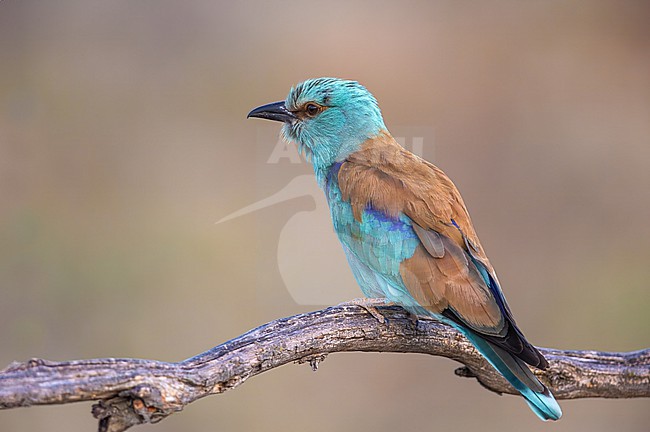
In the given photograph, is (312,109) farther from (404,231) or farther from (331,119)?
(404,231)

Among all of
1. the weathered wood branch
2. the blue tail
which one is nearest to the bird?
the blue tail

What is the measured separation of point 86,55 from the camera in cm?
351

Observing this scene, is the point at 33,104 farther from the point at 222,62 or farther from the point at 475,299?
the point at 475,299

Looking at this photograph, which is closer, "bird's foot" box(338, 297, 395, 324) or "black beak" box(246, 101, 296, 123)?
"bird's foot" box(338, 297, 395, 324)

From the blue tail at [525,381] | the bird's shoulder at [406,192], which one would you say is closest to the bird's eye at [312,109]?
the bird's shoulder at [406,192]

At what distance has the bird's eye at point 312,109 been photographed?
2287mm

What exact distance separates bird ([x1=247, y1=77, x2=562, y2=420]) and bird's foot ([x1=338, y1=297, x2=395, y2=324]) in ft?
0.05

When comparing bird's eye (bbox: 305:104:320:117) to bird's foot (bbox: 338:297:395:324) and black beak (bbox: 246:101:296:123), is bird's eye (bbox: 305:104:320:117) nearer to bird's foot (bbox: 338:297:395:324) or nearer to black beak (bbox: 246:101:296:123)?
black beak (bbox: 246:101:296:123)

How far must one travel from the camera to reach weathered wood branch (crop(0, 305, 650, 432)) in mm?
1404

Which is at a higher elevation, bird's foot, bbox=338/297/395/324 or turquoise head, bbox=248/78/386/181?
turquoise head, bbox=248/78/386/181

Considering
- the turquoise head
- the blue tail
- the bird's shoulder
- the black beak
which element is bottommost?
the blue tail

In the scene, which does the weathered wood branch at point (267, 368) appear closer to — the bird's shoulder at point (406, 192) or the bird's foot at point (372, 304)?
the bird's foot at point (372, 304)

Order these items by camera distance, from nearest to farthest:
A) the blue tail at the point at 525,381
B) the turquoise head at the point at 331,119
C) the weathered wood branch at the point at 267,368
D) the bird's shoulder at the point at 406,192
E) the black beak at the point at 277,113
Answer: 1. the weathered wood branch at the point at 267,368
2. the blue tail at the point at 525,381
3. the bird's shoulder at the point at 406,192
4. the turquoise head at the point at 331,119
5. the black beak at the point at 277,113

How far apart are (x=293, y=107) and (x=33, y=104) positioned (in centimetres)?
159
